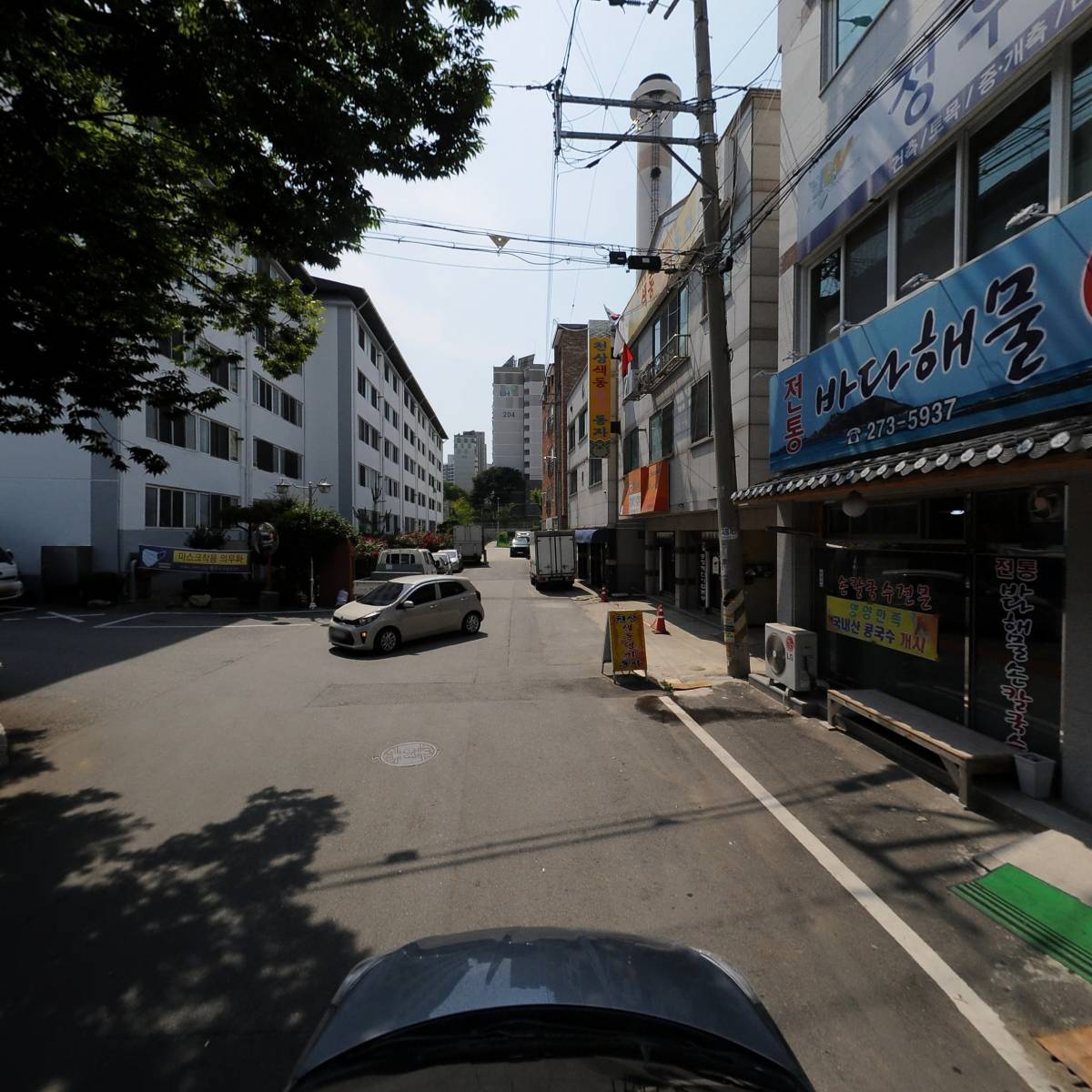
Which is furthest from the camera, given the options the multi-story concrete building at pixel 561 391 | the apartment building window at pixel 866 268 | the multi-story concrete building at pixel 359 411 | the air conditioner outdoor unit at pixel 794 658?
the multi-story concrete building at pixel 561 391

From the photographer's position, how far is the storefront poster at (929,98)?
211 inches

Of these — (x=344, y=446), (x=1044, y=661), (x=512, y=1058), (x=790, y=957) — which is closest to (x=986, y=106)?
(x=1044, y=661)

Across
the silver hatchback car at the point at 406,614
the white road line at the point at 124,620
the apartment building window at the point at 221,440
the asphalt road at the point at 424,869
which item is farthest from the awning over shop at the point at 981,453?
the apartment building window at the point at 221,440

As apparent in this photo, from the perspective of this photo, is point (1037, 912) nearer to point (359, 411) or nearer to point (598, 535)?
point (598, 535)

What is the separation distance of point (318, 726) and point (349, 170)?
21.1ft

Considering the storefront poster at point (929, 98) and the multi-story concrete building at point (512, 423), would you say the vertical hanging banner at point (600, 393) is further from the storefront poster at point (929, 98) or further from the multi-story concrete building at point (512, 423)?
the multi-story concrete building at point (512, 423)

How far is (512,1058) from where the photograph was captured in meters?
1.68

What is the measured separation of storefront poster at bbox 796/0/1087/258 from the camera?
17.6 feet

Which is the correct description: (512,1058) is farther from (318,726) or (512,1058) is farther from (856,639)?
(856,639)

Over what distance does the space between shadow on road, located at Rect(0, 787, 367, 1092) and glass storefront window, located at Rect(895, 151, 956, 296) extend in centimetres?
864

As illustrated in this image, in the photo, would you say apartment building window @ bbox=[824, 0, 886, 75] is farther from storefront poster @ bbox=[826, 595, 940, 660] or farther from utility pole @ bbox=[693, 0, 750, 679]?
storefront poster @ bbox=[826, 595, 940, 660]

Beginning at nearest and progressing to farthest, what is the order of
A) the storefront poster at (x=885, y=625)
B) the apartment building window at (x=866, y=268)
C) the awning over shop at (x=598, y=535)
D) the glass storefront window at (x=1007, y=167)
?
the glass storefront window at (x=1007, y=167) < the storefront poster at (x=885, y=625) < the apartment building window at (x=866, y=268) < the awning over shop at (x=598, y=535)

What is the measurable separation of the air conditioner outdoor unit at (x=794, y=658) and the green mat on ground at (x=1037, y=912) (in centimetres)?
429

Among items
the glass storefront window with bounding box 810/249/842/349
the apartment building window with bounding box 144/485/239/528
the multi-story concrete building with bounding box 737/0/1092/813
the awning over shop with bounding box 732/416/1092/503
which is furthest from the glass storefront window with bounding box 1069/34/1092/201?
the apartment building window with bounding box 144/485/239/528
